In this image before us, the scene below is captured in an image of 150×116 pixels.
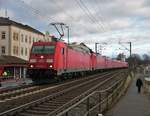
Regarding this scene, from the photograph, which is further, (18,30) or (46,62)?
(18,30)

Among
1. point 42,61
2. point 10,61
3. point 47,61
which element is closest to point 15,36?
point 10,61

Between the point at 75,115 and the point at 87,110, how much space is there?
2.62ft

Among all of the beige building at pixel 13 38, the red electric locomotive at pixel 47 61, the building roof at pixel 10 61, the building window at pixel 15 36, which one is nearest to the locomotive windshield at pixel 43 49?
the red electric locomotive at pixel 47 61

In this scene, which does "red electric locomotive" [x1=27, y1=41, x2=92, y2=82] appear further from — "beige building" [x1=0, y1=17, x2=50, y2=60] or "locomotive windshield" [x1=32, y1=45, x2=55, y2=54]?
"beige building" [x1=0, y1=17, x2=50, y2=60]

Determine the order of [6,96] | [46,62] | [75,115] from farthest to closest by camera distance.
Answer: [46,62] < [6,96] < [75,115]

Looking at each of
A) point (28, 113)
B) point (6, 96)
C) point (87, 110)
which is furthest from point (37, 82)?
point (87, 110)

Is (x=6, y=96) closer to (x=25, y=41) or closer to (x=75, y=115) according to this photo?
(x=75, y=115)

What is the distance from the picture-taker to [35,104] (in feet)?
57.2

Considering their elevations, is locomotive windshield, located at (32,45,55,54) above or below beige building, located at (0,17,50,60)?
below

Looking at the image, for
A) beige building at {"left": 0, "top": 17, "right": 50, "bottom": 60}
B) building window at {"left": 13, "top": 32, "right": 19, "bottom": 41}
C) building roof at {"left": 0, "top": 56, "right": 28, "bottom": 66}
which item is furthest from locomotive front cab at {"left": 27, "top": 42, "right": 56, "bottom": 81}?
building window at {"left": 13, "top": 32, "right": 19, "bottom": 41}

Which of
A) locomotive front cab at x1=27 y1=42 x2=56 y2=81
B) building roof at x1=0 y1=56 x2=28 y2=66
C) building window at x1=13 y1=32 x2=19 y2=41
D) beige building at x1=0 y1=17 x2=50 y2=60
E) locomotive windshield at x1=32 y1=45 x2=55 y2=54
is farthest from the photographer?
building window at x1=13 y1=32 x2=19 y2=41

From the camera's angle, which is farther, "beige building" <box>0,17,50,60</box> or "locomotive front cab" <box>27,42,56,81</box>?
"beige building" <box>0,17,50,60</box>

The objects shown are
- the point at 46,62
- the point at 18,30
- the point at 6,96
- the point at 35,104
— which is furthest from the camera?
the point at 18,30

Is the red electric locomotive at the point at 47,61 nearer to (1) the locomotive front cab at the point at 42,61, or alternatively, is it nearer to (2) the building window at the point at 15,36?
(1) the locomotive front cab at the point at 42,61
